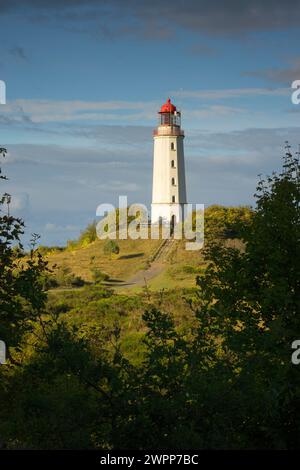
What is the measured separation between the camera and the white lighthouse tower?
6794cm

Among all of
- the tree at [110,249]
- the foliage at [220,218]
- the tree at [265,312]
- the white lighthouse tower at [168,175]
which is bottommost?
the tree at [265,312]

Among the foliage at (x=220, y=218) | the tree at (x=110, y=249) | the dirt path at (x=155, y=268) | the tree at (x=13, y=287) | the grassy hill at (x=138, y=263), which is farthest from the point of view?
the tree at (x=110, y=249)

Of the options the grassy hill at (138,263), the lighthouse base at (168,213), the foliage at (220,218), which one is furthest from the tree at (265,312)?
the lighthouse base at (168,213)

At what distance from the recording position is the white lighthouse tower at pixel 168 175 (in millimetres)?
67938

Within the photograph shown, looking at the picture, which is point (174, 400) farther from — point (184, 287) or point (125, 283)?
point (125, 283)

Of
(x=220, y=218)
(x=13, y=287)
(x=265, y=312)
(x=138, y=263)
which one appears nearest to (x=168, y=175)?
(x=220, y=218)

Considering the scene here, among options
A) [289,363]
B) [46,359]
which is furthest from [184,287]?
[46,359]

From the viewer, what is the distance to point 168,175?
68312mm

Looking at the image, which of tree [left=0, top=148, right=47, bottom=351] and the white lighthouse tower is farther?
the white lighthouse tower

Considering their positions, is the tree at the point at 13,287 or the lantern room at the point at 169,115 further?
the lantern room at the point at 169,115

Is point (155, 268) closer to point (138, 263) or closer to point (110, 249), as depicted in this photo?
point (138, 263)

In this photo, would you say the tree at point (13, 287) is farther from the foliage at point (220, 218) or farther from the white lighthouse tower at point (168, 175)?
the white lighthouse tower at point (168, 175)

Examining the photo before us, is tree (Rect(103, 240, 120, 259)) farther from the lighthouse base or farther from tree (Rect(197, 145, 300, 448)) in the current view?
tree (Rect(197, 145, 300, 448))

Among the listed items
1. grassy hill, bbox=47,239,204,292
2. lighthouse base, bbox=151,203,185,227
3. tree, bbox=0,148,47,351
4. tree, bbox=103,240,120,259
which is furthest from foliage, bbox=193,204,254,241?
tree, bbox=0,148,47,351
